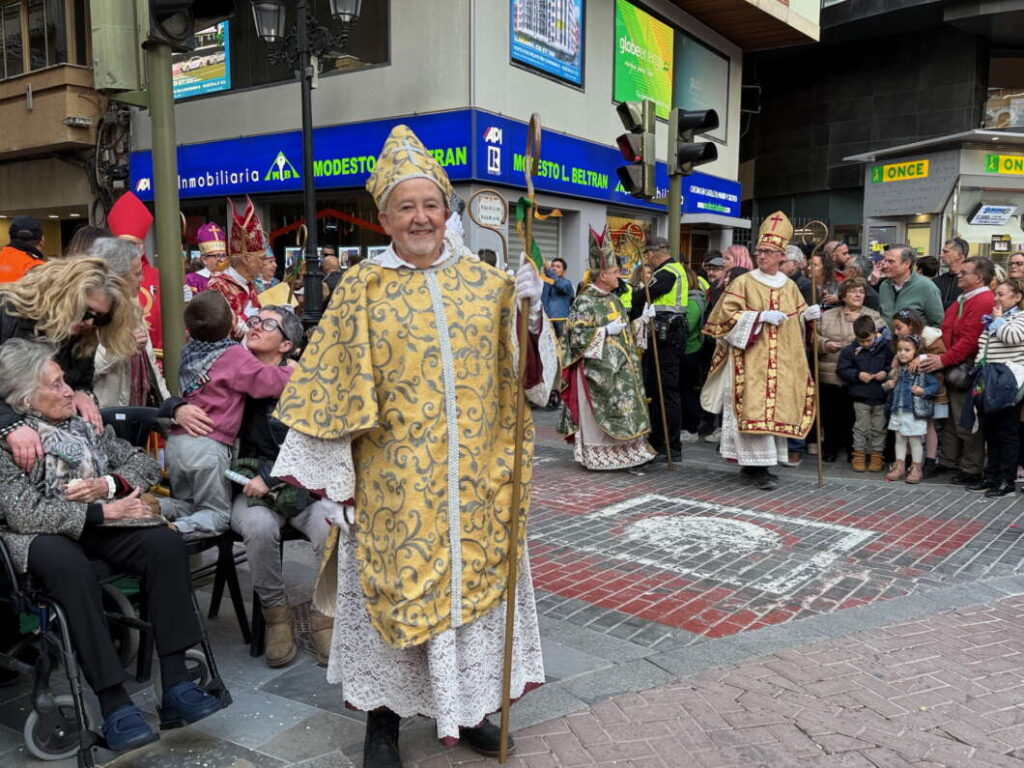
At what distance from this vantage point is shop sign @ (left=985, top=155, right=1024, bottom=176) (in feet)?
48.9

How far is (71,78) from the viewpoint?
16.0 metres

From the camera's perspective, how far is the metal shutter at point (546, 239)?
551 inches

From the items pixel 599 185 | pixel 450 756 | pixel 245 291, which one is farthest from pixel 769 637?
pixel 599 185

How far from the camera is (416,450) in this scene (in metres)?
2.77

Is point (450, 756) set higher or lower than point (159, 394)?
lower

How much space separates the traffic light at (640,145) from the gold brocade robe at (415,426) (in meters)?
5.94

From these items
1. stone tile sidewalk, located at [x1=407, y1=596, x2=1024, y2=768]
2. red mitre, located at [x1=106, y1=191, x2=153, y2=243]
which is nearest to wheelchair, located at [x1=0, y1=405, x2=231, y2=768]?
stone tile sidewalk, located at [x1=407, y1=596, x2=1024, y2=768]

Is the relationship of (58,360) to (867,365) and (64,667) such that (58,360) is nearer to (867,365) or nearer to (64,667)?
(64,667)

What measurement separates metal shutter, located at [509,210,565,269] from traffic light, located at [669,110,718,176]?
17.3ft

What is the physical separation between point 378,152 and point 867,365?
796cm

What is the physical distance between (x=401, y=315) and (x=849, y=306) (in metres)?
6.39

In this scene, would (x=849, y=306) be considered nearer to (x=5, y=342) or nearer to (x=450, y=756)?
(x=450, y=756)

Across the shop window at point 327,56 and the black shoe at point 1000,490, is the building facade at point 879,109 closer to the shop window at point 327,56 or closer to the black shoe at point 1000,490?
the shop window at point 327,56

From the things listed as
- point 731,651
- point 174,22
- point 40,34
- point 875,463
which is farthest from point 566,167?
point 731,651
